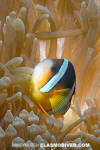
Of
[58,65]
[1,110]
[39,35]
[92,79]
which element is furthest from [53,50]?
[1,110]

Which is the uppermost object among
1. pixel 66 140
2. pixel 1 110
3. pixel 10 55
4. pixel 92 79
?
pixel 10 55

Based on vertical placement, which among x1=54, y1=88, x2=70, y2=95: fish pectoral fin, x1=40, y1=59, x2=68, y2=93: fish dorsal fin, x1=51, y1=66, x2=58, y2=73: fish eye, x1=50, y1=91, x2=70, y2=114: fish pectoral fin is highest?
x1=51, y1=66, x2=58, y2=73: fish eye

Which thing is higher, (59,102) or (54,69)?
(54,69)

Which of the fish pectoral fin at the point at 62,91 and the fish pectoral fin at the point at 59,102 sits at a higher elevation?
the fish pectoral fin at the point at 62,91

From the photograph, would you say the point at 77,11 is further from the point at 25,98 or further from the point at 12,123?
the point at 12,123

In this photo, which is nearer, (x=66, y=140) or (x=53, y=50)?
(x=66, y=140)

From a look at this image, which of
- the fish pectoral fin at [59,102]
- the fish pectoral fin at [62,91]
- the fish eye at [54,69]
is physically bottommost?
the fish pectoral fin at [59,102]
